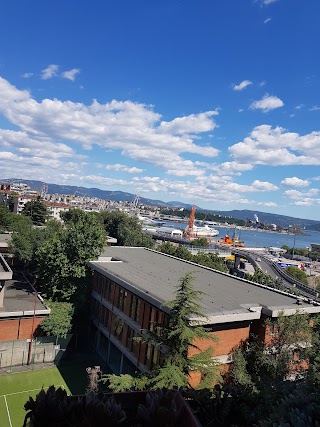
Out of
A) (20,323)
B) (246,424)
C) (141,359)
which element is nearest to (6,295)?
(20,323)

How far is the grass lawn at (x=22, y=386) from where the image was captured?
1840cm

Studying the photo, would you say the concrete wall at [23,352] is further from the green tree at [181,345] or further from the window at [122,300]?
the green tree at [181,345]

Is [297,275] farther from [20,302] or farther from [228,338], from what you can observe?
[20,302]

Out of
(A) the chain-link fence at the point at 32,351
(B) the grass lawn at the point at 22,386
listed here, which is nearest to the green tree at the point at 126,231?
(A) the chain-link fence at the point at 32,351

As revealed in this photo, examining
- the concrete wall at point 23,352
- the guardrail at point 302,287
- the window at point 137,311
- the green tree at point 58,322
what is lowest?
the concrete wall at point 23,352

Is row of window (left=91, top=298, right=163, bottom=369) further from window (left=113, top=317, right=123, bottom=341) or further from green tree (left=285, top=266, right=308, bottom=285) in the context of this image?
green tree (left=285, top=266, right=308, bottom=285)

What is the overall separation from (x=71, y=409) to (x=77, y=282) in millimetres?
25703

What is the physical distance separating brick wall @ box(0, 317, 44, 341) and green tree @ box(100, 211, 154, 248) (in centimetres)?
3103

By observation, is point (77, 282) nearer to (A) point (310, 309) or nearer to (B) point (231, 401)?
(A) point (310, 309)

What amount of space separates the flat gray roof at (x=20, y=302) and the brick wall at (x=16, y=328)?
2.15 feet

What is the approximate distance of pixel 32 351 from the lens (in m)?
24.7

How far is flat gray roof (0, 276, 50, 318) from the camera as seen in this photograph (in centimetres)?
2625

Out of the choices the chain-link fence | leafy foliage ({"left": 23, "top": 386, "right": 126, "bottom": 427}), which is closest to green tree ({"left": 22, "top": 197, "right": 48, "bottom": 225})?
the chain-link fence

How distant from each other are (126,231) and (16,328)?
33.2 metres
